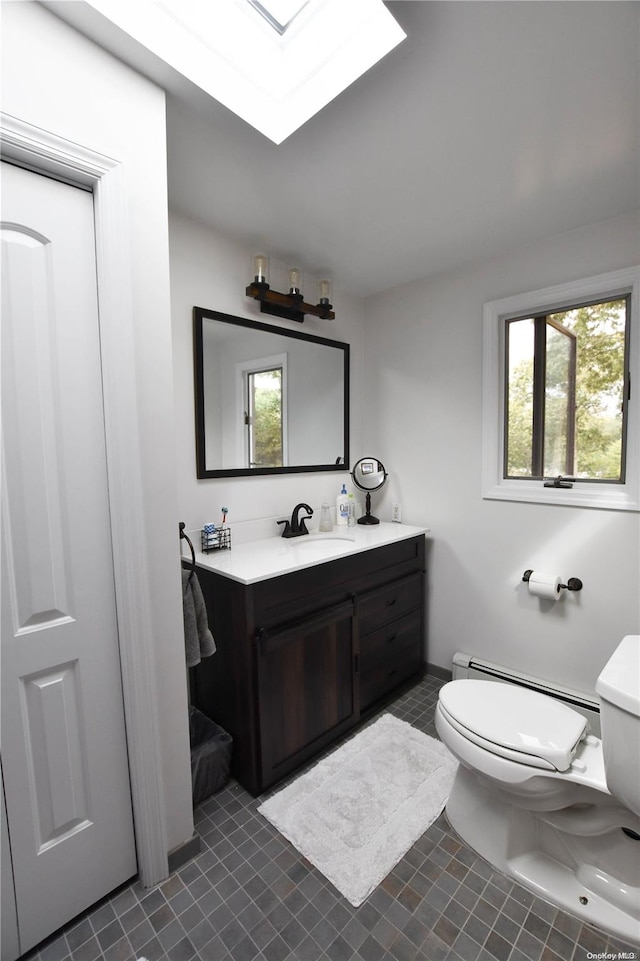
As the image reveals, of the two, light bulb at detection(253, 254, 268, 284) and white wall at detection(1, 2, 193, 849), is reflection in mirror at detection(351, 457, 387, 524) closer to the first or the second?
light bulb at detection(253, 254, 268, 284)

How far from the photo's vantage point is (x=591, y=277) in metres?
1.76

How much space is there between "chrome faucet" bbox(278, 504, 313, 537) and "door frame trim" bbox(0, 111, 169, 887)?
103cm

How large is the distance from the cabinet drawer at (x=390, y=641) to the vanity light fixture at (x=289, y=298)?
5.52 feet

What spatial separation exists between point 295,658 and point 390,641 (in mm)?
674

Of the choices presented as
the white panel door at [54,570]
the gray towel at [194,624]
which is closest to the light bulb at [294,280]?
the white panel door at [54,570]

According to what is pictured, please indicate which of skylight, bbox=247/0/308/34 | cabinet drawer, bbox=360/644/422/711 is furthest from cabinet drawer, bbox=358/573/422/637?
skylight, bbox=247/0/308/34

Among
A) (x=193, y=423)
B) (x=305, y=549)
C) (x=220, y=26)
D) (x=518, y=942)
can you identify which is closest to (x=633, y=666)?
(x=518, y=942)

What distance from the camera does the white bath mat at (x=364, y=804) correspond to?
1.28 m

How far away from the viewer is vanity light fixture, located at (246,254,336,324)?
1.88 meters

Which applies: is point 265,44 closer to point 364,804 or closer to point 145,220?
point 145,220

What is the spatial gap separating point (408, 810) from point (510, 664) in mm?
931

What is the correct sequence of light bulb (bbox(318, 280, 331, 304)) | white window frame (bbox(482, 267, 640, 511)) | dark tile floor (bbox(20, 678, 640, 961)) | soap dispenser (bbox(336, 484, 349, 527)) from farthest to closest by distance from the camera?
1. soap dispenser (bbox(336, 484, 349, 527))
2. light bulb (bbox(318, 280, 331, 304))
3. white window frame (bbox(482, 267, 640, 511))
4. dark tile floor (bbox(20, 678, 640, 961))

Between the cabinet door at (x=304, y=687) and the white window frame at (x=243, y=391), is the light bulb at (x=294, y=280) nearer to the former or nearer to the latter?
the white window frame at (x=243, y=391)

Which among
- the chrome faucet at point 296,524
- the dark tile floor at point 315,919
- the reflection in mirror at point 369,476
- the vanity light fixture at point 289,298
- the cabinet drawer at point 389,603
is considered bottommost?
the dark tile floor at point 315,919
